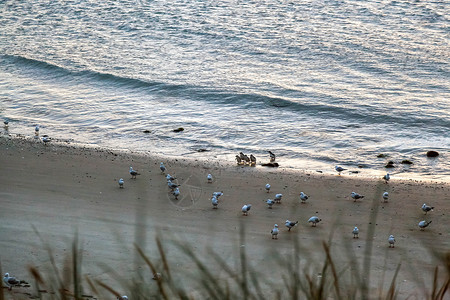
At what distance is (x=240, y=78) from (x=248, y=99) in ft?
8.14

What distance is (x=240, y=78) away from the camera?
903 inches

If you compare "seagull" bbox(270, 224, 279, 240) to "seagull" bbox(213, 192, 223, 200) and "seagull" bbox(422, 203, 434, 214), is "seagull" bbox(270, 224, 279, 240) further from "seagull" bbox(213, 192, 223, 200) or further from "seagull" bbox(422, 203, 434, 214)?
"seagull" bbox(422, 203, 434, 214)

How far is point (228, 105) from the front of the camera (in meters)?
20.2

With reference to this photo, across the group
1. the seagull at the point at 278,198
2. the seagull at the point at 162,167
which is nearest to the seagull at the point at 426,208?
the seagull at the point at 278,198

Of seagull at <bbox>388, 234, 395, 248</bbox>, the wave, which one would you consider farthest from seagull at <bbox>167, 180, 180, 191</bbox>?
A: the wave

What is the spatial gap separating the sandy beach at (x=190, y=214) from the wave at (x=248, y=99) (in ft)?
15.9

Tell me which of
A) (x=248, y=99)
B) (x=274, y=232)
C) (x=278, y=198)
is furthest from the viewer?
(x=248, y=99)

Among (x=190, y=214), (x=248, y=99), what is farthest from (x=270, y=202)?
(x=248, y=99)

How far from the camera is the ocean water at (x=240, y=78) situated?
1644cm

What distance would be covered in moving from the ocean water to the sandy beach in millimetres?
1558

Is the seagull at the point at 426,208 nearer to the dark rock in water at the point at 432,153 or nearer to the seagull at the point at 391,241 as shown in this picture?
the seagull at the point at 391,241

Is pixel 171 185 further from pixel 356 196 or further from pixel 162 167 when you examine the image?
pixel 356 196

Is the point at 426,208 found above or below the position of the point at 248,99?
above

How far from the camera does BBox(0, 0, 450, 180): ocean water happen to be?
16.4 m
